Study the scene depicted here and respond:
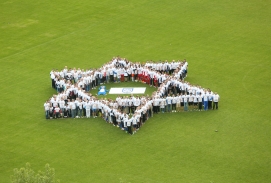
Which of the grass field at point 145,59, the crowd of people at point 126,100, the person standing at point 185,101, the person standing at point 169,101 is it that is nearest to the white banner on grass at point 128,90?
the crowd of people at point 126,100

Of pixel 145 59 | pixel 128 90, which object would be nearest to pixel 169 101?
pixel 128 90

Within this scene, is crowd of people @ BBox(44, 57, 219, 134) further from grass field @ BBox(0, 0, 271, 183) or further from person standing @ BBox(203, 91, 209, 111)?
grass field @ BBox(0, 0, 271, 183)

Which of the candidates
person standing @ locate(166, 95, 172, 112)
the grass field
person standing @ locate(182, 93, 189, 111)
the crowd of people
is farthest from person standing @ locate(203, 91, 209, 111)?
person standing @ locate(166, 95, 172, 112)

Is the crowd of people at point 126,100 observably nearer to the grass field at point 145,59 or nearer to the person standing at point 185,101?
A: the person standing at point 185,101

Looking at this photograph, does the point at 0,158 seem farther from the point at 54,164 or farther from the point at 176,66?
the point at 176,66

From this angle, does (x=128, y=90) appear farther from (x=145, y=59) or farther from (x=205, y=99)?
(x=145, y=59)

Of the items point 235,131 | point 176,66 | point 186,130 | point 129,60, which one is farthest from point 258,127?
point 129,60
